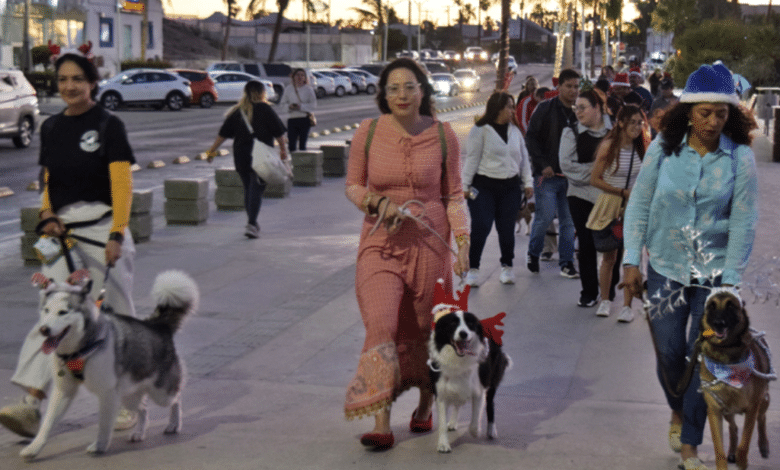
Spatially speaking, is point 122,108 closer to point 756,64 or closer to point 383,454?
point 756,64

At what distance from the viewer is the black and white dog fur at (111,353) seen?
484 centimetres

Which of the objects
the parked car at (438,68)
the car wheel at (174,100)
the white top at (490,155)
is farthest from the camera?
the parked car at (438,68)

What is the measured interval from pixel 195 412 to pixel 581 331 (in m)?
3.32

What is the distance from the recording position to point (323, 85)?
54.5 metres

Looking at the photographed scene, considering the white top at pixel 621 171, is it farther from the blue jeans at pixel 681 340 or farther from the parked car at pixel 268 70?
the parked car at pixel 268 70

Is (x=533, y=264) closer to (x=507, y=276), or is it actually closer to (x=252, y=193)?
(x=507, y=276)

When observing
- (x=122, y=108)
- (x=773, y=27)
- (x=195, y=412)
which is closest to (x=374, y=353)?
(x=195, y=412)

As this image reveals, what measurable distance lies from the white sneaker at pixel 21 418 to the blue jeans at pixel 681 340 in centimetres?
315

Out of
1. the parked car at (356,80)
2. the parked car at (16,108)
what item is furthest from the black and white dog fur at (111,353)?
the parked car at (356,80)

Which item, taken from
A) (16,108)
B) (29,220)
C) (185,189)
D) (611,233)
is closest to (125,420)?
(611,233)

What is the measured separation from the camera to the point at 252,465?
5.14 meters

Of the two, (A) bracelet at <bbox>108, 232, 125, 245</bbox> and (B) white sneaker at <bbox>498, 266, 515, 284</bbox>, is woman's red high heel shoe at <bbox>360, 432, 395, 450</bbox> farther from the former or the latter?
(B) white sneaker at <bbox>498, 266, 515, 284</bbox>

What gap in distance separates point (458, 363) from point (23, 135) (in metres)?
21.9

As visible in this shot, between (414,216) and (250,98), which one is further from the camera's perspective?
(250,98)
